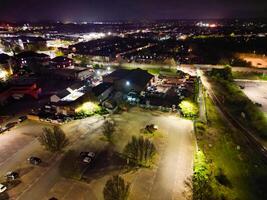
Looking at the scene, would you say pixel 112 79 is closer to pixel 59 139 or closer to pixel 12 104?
pixel 12 104

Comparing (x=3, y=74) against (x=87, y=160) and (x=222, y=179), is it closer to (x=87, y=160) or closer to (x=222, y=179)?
(x=87, y=160)

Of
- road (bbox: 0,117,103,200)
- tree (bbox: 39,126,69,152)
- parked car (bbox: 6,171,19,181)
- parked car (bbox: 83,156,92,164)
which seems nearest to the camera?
road (bbox: 0,117,103,200)

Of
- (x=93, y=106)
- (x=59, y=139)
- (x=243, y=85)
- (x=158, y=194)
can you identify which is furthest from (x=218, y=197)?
(x=243, y=85)

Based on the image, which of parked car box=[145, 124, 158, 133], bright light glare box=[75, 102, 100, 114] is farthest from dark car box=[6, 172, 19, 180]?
parked car box=[145, 124, 158, 133]

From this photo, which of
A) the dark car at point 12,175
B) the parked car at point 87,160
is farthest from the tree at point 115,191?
the dark car at point 12,175

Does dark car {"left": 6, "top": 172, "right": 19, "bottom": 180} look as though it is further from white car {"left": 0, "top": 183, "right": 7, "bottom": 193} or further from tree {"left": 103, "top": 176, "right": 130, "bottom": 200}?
tree {"left": 103, "top": 176, "right": 130, "bottom": 200}

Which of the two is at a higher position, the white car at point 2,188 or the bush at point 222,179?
the white car at point 2,188

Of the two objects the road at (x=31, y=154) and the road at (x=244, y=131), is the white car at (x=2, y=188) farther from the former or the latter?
the road at (x=244, y=131)

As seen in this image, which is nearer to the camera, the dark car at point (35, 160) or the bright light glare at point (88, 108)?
the dark car at point (35, 160)

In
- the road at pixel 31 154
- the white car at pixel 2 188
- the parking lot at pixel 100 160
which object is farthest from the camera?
the road at pixel 31 154

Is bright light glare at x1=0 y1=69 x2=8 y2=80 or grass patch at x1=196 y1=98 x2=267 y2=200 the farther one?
bright light glare at x1=0 y1=69 x2=8 y2=80

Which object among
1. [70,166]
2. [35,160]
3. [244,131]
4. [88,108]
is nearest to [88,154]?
[70,166]
